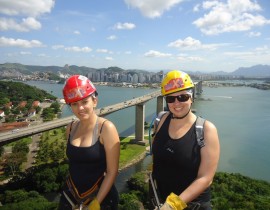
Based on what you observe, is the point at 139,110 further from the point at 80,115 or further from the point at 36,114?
the point at 80,115

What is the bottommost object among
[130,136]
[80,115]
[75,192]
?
[130,136]

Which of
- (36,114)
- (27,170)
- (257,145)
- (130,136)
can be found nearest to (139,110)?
(130,136)

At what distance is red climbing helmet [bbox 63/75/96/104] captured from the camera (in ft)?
6.50

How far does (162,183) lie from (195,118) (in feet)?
1.73

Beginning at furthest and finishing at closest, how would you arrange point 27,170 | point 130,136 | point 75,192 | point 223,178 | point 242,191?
point 130,136
point 27,170
point 223,178
point 242,191
point 75,192

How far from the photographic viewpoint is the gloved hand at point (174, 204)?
1704mm

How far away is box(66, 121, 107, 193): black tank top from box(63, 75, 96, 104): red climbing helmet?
0.35m

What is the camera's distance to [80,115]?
6.68 ft

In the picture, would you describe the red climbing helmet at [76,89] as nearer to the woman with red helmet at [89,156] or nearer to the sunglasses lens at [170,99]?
the woman with red helmet at [89,156]

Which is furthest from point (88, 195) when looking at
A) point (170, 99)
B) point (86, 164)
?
point (170, 99)

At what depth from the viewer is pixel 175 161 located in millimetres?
1814

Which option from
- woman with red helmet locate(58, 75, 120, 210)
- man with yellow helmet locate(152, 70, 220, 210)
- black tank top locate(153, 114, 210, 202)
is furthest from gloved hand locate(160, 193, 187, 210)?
woman with red helmet locate(58, 75, 120, 210)

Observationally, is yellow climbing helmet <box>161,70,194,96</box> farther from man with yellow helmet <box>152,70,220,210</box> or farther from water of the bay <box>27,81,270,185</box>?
water of the bay <box>27,81,270,185</box>

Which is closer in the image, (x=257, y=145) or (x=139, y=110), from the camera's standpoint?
(x=257, y=145)
